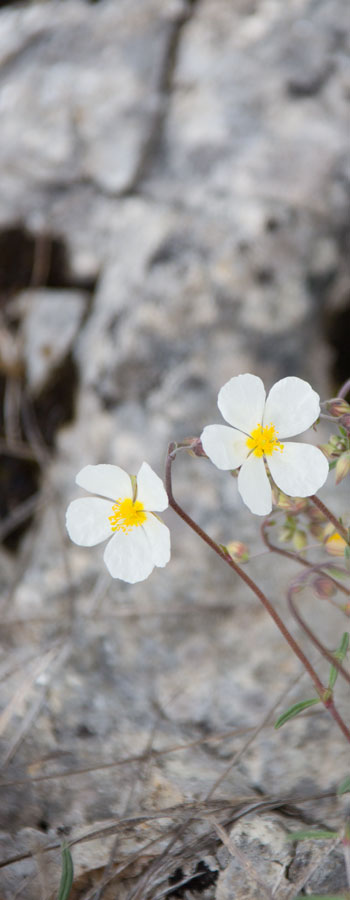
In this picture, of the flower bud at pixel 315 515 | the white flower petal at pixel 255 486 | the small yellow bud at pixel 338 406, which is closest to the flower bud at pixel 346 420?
the small yellow bud at pixel 338 406

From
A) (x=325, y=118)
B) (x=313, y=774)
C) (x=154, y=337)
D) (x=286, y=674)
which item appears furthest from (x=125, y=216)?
(x=313, y=774)

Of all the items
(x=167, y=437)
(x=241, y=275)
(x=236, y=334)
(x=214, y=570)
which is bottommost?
(x=214, y=570)

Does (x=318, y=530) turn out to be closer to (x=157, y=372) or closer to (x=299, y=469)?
(x=299, y=469)

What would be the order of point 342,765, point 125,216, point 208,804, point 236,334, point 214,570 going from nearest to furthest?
point 208,804, point 342,765, point 214,570, point 236,334, point 125,216

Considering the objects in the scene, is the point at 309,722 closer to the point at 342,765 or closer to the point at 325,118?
the point at 342,765

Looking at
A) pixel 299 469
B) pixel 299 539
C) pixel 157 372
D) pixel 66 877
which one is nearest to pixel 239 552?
pixel 299 539

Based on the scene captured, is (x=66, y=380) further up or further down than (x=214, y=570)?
further up

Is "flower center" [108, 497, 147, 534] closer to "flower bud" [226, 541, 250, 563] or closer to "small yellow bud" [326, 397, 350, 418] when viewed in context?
"flower bud" [226, 541, 250, 563]
